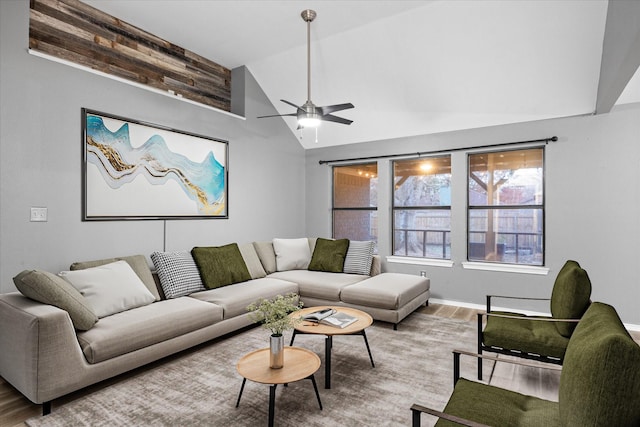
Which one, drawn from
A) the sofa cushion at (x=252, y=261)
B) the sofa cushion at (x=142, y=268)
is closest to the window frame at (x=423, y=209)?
the sofa cushion at (x=252, y=261)

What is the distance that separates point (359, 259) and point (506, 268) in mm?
1902

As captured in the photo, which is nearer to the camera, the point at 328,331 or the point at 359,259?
the point at 328,331

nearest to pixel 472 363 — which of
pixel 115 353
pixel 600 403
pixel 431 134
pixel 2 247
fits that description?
pixel 600 403

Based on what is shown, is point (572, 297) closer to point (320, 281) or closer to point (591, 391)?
point (591, 391)

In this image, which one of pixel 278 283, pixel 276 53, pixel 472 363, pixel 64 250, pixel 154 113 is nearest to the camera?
pixel 472 363

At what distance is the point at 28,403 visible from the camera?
7.81 ft

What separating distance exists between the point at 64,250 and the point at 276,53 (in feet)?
11.3

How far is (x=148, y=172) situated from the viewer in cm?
394

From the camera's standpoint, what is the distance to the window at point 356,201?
5.87 meters

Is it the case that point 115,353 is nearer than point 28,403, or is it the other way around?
point 28,403

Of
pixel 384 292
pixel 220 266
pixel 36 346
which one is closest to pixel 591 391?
pixel 384 292

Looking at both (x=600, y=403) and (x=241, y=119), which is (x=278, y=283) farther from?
(x=600, y=403)

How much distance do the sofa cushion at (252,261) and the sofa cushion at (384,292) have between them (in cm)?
122

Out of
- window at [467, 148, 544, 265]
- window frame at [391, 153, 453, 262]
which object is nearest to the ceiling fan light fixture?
window frame at [391, 153, 453, 262]
